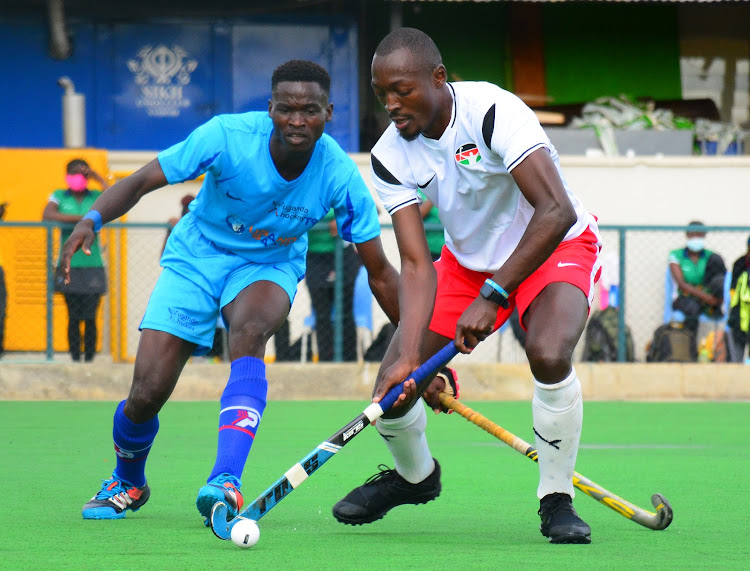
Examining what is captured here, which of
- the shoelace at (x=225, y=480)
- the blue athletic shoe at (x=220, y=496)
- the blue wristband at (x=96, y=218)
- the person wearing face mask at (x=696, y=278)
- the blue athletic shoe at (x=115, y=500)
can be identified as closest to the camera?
the blue athletic shoe at (x=220, y=496)

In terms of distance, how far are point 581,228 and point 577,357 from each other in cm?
813

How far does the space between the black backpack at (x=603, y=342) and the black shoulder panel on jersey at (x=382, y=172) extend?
737cm

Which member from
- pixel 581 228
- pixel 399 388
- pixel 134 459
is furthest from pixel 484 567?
pixel 134 459

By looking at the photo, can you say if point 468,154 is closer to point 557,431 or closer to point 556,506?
point 557,431

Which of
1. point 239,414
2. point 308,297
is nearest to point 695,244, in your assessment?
point 308,297

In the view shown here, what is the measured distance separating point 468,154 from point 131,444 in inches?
76.1

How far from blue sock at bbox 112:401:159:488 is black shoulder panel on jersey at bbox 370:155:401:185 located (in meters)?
1.46

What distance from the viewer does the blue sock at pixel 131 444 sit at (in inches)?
215

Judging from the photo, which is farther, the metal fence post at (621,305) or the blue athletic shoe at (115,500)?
the metal fence post at (621,305)

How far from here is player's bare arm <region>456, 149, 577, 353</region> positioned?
4703 mm

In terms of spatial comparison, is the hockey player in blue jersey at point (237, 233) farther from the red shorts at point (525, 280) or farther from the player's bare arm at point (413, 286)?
the player's bare arm at point (413, 286)

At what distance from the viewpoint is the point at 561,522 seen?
4.75m

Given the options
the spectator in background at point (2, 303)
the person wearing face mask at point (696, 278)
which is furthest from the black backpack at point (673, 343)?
the spectator in background at point (2, 303)

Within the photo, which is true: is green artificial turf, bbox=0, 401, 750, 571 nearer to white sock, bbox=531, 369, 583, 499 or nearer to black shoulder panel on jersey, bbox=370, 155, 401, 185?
white sock, bbox=531, 369, 583, 499
